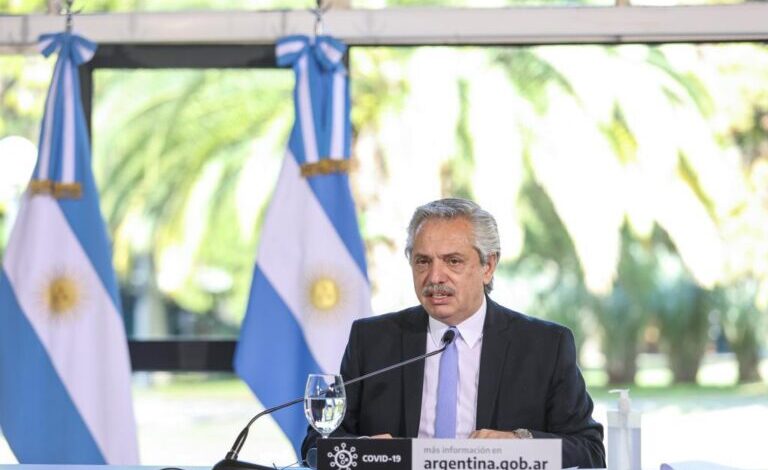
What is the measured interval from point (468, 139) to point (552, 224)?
2881mm

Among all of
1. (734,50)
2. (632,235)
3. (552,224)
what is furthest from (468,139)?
(632,235)

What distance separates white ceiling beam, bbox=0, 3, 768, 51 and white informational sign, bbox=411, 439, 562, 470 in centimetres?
222

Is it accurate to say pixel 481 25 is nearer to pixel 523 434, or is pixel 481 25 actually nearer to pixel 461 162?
pixel 523 434

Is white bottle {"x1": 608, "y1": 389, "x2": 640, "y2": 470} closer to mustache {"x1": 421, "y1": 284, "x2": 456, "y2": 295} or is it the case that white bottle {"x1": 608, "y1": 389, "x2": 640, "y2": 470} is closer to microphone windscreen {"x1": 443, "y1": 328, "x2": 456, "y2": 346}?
microphone windscreen {"x1": 443, "y1": 328, "x2": 456, "y2": 346}

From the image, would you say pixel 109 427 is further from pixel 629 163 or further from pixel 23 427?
pixel 629 163

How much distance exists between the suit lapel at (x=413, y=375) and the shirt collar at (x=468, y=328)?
32 millimetres

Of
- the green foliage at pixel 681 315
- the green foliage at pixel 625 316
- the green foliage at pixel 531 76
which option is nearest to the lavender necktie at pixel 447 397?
the green foliage at pixel 531 76

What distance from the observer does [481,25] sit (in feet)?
14.2

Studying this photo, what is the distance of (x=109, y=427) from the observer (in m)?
4.23

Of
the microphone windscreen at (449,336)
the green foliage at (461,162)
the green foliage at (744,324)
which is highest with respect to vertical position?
the green foliage at (461,162)

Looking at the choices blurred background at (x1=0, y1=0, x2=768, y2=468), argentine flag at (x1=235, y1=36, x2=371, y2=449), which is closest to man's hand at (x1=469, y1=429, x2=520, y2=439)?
argentine flag at (x1=235, y1=36, x2=371, y2=449)

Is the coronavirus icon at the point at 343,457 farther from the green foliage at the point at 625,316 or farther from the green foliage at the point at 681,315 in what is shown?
the green foliage at the point at 681,315

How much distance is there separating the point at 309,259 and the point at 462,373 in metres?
1.26

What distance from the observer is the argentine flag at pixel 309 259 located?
423cm
